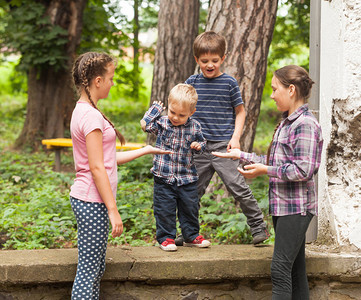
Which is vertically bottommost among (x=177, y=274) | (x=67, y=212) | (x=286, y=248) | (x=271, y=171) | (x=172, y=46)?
(x=177, y=274)

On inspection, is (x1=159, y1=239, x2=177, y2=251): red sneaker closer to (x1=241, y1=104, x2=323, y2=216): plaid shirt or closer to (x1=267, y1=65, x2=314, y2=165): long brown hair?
(x1=241, y1=104, x2=323, y2=216): plaid shirt

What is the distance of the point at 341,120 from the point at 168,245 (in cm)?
149

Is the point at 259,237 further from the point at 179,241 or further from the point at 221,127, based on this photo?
the point at 221,127

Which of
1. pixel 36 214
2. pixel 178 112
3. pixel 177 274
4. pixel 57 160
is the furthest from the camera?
pixel 57 160

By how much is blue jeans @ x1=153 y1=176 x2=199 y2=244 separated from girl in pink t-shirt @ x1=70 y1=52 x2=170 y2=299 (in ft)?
2.25

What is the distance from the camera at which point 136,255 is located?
344cm

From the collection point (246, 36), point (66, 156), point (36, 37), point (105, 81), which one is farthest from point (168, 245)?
point (36, 37)

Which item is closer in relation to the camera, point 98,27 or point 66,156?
point 66,156

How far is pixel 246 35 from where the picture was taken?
5.12 metres

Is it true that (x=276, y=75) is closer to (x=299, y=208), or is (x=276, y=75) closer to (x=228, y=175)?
(x=299, y=208)

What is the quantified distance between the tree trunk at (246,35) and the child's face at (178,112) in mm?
1766

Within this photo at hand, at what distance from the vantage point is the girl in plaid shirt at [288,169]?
114 inches

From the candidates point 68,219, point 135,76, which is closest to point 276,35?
point 135,76

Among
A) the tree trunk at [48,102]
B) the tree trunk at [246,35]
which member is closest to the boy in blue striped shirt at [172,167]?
the tree trunk at [246,35]
